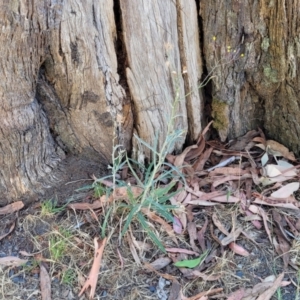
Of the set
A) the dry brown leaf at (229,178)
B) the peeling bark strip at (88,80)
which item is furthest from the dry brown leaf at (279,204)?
the peeling bark strip at (88,80)

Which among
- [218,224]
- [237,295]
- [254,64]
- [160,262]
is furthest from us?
[254,64]

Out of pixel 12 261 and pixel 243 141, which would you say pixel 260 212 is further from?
pixel 12 261

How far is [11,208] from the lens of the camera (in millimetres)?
1860

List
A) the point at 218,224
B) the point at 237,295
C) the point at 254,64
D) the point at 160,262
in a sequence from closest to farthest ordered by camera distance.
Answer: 1. the point at 237,295
2. the point at 160,262
3. the point at 218,224
4. the point at 254,64

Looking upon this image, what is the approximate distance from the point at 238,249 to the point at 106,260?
1.58ft

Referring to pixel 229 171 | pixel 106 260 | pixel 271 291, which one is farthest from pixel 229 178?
pixel 106 260

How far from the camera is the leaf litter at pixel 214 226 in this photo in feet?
5.40

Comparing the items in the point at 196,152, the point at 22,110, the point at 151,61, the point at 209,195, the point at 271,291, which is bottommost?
the point at 271,291

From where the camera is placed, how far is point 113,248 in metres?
1.72

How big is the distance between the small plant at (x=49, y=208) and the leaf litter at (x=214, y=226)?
0.17 feet

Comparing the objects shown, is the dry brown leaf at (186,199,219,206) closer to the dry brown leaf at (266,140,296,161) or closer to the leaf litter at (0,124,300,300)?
the leaf litter at (0,124,300,300)

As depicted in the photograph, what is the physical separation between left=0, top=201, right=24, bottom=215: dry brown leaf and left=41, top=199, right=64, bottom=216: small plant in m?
0.09

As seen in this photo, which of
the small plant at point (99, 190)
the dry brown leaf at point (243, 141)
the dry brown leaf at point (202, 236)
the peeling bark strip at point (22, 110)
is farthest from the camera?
the dry brown leaf at point (243, 141)

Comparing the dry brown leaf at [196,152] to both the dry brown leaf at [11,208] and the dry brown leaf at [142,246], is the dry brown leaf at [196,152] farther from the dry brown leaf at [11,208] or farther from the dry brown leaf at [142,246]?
the dry brown leaf at [11,208]
